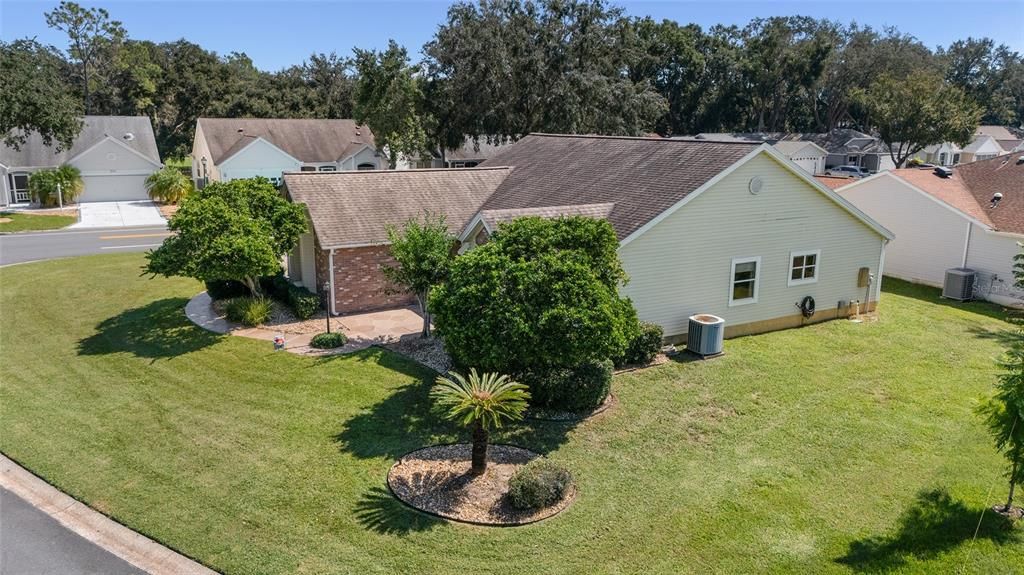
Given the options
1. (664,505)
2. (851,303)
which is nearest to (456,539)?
(664,505)

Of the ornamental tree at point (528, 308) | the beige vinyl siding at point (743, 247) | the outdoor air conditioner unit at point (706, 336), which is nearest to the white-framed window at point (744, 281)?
the beige vinyl siding at point (743, 247)

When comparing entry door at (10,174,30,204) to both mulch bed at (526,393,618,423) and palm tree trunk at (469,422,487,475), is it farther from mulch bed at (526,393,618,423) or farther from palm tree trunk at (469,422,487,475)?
palm tree trunk at (469,422,487,475)

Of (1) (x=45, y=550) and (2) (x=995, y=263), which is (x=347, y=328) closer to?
Answer: (1) (x=45, y=550)

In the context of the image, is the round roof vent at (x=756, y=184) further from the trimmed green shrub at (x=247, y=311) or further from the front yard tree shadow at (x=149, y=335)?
the front yard tree shadow at (x=149, y=335)

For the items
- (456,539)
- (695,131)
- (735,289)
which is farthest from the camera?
(695,131)

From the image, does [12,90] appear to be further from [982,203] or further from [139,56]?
[982,203]

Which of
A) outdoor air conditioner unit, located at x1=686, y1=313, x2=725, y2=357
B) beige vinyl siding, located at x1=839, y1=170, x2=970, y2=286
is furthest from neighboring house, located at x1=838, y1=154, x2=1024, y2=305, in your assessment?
outdoor air conditioner unit, located at x1=686, y1=313, x2=725, y2=357
